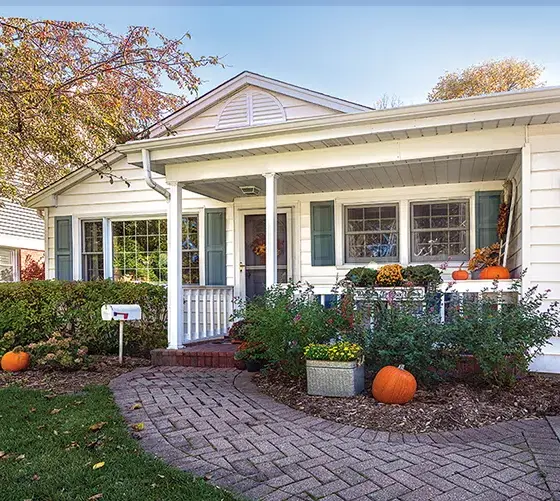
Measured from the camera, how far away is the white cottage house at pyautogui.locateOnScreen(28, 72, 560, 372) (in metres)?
4.79

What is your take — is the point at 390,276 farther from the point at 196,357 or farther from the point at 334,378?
the point at 196,357

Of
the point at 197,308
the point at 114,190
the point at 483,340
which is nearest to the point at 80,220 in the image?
the point at 114,190

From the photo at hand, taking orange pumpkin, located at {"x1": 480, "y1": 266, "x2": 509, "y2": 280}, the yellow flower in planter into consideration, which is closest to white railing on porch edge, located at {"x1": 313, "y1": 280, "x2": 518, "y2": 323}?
orange pumpkin, located at {"x1": 480, "y1": 266, "x2": 509, "y2": 280}

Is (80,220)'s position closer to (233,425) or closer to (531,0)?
(233,425)

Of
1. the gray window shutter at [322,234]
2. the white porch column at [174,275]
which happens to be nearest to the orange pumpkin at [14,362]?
the white porch column at [174,275]

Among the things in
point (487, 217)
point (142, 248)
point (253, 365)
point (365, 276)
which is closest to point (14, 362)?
point (253, 365)

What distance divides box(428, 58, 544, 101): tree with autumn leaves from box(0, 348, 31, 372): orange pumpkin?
17.5 meters

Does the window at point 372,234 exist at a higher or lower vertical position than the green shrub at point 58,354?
higher

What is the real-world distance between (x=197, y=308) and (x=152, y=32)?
3887mm

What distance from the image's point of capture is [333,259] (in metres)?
7.23

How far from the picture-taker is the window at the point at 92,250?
8508 mm

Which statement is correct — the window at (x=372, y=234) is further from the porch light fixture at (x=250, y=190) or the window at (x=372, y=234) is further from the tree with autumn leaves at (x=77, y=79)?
the tree with autumn leaves at (x=77, y=79)

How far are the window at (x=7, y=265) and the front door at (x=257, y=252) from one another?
28.1 ft

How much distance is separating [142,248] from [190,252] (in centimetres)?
95
